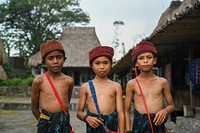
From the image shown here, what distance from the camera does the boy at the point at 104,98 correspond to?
8.81 ft

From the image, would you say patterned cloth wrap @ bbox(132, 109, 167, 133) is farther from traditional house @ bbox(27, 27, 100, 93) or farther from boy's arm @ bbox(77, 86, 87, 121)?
traditional house @ bbox(27, 27, 100, 93)

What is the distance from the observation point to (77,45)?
26781 mm

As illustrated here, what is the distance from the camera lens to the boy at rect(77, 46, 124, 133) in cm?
269

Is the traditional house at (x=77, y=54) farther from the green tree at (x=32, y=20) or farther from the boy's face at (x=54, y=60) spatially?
the boy's face at (x=54, y=60)

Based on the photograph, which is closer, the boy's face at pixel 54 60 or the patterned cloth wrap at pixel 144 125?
the patterned cloth wrap at pixel 144 125

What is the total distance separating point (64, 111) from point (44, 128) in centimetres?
25

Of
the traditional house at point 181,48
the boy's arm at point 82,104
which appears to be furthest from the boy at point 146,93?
the traditional house at point 181,48

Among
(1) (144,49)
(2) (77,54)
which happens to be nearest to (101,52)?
(1) (144,49)

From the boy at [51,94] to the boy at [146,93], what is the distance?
64cm

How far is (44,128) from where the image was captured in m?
2.69

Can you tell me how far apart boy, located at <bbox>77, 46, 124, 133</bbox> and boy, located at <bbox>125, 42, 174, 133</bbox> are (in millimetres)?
105

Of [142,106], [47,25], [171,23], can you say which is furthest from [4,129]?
[47,25]

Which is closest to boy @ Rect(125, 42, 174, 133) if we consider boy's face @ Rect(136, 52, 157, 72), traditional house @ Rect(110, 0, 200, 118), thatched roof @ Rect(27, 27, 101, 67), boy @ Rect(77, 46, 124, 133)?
boy's face @ Rect(136, 52, 157, 72)

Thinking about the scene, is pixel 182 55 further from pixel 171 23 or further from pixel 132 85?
pixel 132 85
